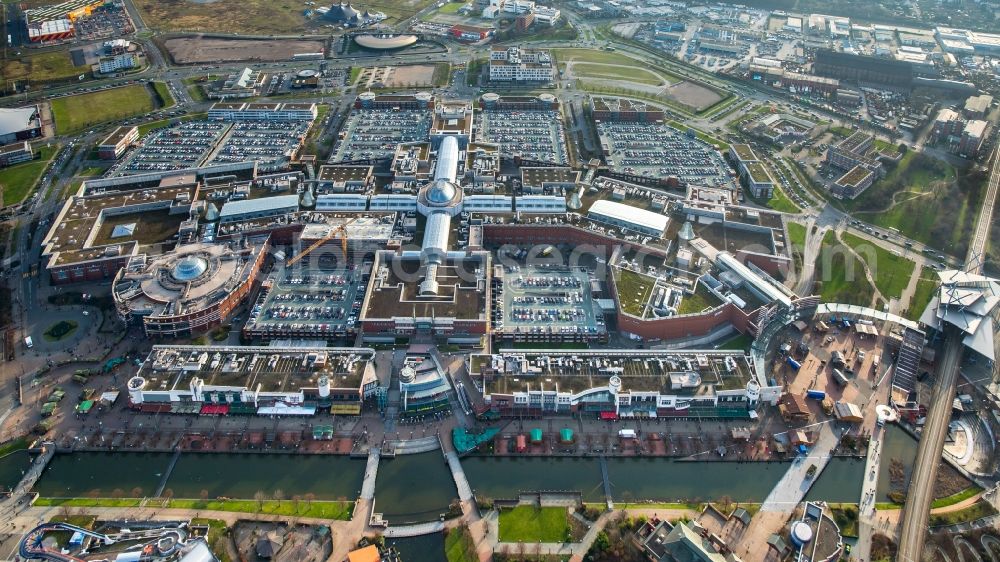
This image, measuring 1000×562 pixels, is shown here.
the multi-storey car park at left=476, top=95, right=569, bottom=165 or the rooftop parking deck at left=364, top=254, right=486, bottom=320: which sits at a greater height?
the multi-storey car park at left=476, top=95, right=569, bottom=165

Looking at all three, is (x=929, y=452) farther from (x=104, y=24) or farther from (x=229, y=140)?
(x=104, y=24)

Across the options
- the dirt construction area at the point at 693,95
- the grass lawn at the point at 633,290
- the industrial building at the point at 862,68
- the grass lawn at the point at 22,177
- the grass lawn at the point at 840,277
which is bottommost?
the grass lawn at the point at 22,177

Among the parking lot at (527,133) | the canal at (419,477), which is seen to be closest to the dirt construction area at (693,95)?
the parking lot at (527,133)

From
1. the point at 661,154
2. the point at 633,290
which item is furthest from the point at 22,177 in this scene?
the point at 661,154

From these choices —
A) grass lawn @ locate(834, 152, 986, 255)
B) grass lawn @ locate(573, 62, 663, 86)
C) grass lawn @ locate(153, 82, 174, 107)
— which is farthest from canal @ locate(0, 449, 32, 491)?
grass lawn @ locate(573, 62, 663, 86)

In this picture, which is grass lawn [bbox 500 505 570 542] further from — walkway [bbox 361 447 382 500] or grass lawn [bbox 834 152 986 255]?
grass lawn [bbox 834 152 986 255]

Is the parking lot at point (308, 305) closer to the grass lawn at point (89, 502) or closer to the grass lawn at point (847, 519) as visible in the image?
the grass lawn at point (89, 502)
